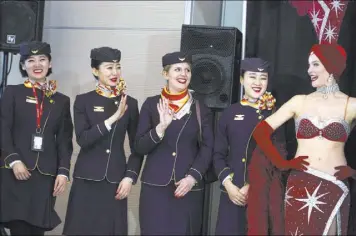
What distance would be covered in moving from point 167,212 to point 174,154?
333 millimetres

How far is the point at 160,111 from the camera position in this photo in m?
3.67

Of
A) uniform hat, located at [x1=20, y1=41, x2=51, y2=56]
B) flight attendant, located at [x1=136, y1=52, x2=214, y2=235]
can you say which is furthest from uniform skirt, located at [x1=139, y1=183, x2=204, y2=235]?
uniform hat, located at [x1=20, y1=41, x2=51, y2=56]

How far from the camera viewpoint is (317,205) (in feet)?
11.3

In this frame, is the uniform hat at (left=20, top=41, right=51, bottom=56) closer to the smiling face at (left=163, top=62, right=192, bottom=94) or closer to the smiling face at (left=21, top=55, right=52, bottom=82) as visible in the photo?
the smiling face at (left=21, top=55, right=52, bottom=82)

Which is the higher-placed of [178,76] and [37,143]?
[178,76]

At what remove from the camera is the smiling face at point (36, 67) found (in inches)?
157

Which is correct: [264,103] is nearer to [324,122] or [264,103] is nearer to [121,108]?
[324,122]

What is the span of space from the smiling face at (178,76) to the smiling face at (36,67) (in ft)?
2.52

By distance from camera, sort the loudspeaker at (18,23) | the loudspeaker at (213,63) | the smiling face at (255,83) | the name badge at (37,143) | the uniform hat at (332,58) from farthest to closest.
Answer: the loudspeaker at (18,23) < the loudspeaker at (213,63) < the name badge at (37,143) < the smiling face at (255,83) < the uniform hat at (332,58)

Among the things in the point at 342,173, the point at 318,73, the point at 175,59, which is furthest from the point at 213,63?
the point at 342,173

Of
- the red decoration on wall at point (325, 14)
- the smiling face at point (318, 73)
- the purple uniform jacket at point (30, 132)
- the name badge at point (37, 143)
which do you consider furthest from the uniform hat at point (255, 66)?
the name badge at point (37, 143)

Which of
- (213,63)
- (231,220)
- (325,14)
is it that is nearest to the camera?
(231,220)

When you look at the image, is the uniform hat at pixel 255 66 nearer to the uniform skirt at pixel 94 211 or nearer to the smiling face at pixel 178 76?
the smiling face at pixel 178 76

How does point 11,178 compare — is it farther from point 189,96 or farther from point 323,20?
point 323,20
